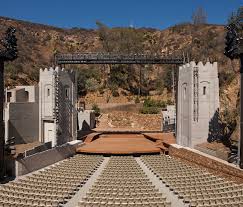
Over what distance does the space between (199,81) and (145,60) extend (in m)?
8.30

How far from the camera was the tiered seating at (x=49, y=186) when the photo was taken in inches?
770

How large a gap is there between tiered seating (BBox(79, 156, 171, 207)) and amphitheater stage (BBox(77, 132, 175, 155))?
8062 mm

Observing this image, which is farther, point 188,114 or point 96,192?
point 188,114

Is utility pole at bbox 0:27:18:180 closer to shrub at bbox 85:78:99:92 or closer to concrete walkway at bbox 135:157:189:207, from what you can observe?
concrete walkway at bbox 135:157:189:207

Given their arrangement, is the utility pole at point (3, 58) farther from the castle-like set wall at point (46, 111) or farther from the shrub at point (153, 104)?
the shrub at point (153, 104)

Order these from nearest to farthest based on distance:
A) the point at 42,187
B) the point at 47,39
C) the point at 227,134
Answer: the point at 42,187 → the point at 227,134 → the point at 47,39

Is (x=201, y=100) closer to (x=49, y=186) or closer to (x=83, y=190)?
(x=83, y=190)

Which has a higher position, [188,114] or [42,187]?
[188,114]

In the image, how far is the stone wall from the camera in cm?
→ 2506

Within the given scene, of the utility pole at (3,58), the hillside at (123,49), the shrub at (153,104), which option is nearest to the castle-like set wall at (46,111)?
the utility pole at (3,58)

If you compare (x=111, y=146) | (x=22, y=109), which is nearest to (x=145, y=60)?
(x=111, y=146)

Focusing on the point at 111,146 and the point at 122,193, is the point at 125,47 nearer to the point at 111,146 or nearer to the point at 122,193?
the point at 111,146

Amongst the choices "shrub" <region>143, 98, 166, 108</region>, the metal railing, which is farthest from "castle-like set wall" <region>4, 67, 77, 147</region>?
"shrub" <region>143, 98, 166, 108</region>

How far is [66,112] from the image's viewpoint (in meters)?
41.0
